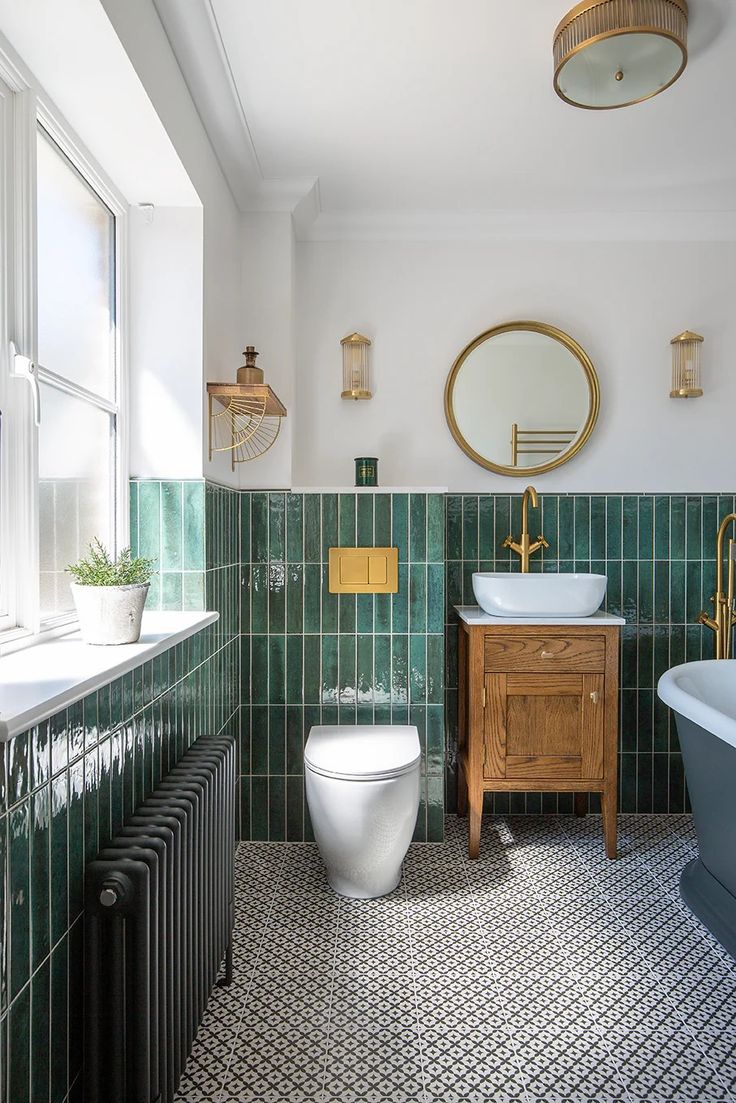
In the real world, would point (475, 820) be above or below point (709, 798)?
below

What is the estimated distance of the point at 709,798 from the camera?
2.06 meters

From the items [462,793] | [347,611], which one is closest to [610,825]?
[462,793]

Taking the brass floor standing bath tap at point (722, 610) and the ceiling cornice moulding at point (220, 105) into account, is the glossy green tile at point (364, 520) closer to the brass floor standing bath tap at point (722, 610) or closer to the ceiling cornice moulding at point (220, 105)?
the ceiling cornice moulding at point (220, 105)

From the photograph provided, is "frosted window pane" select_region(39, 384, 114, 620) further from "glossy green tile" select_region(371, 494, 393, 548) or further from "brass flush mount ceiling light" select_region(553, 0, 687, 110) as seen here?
"brass flush mount ceiling light" select_region(553, 0, 687, 110)

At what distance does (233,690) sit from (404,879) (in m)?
0.88

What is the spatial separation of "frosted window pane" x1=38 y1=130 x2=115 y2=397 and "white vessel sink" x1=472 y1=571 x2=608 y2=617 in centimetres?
144

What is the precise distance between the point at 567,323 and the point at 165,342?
1.69 meters

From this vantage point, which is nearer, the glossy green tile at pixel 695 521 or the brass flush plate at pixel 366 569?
the brass flush plate at pixel 366 569

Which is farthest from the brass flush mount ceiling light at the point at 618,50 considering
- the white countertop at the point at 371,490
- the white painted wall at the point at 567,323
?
the white countertop at the point at 371,490

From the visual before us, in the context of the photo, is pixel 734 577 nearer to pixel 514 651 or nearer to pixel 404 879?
pixel 514 651

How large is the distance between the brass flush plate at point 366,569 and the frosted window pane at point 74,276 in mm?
999

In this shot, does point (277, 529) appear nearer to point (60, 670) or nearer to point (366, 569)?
point (366, 569)

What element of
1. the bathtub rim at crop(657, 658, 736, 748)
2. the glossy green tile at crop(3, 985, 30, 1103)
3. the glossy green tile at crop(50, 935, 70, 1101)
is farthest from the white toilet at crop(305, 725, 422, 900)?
the glossy green tile at crop(3, 985, 30, 1103)

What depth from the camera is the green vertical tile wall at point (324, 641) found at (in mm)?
2604
